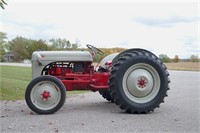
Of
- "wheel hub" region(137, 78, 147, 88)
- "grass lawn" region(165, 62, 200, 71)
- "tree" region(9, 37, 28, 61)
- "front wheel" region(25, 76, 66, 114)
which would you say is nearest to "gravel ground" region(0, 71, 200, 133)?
"front wheel" region(25, 76, 66, 114)

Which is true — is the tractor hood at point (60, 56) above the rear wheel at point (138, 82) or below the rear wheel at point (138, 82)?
above

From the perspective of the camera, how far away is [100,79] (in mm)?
7738

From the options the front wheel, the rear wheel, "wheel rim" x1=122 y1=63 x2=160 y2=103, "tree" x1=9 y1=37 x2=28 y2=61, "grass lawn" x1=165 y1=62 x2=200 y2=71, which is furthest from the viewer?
"tree" x1=9 y1=37 x2=28 y2=61

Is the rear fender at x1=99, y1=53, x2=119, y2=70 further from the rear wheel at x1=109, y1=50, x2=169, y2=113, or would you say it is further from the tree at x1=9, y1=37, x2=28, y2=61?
the tree at x1=9, y1=37, x2=28, y2=61

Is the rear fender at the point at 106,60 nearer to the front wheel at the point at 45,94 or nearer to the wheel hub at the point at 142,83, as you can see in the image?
the wheel hub at the point at 142,83

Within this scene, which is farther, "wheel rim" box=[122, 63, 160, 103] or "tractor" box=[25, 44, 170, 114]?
"wheel rim" box=[122, 63, 160, 103]

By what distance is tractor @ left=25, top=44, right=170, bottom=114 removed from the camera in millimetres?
7030

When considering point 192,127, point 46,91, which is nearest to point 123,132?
point 192,127

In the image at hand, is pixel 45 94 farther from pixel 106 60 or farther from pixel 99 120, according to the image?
pixel 106 60

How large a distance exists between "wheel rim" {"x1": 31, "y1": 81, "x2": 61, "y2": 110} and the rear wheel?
125 cm

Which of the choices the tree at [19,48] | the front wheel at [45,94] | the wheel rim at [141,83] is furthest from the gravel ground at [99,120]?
the tree at [19,48]

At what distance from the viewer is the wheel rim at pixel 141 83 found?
7.31 metres

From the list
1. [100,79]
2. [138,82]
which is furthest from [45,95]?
[138,82]

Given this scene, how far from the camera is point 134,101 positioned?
7234mm
